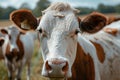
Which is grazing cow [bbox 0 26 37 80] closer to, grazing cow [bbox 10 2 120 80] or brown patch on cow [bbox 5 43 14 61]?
brown patch on cow [bbox 5 43 14 61]

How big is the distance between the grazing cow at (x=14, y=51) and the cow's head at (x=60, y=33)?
869cm

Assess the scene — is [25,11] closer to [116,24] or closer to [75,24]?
[75,24]

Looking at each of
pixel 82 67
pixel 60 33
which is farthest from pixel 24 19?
pixel 82 67

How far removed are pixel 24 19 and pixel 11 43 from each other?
901cm

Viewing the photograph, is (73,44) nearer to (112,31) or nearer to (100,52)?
(100,52)

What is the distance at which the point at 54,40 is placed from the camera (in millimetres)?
4957

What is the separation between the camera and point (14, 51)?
14.4 m

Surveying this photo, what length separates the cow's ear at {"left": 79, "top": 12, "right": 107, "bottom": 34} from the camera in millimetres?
5578

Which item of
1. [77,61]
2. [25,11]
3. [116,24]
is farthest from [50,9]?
[116,24]

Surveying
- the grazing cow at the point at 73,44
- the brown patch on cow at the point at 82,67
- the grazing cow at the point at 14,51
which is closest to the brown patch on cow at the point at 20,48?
the grazing cow at the point at 14,51

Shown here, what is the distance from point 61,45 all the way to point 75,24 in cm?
45

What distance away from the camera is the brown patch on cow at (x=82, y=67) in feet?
18.5

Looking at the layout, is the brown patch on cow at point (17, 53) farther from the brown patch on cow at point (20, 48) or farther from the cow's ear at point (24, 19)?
the cow's ear at point (24, 19)

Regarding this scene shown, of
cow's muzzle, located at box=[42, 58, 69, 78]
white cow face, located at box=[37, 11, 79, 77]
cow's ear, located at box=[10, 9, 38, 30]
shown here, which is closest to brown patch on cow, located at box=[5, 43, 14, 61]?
cow's ear, located at box=[10, 9, 38, 30]
